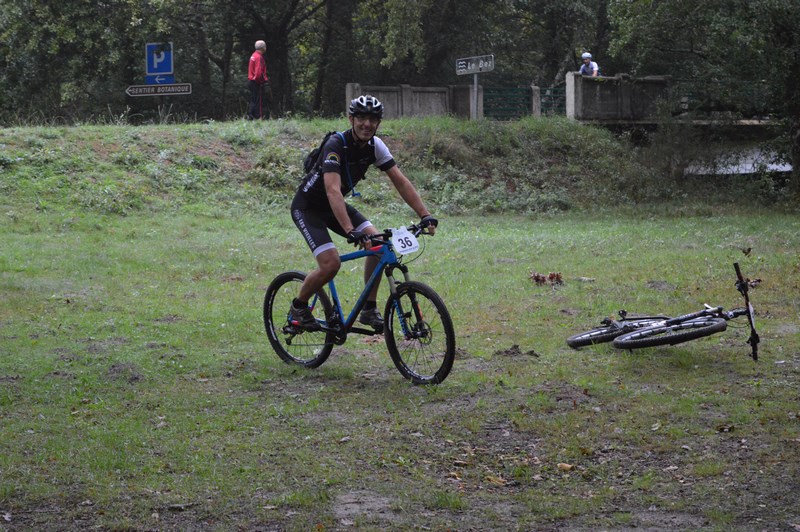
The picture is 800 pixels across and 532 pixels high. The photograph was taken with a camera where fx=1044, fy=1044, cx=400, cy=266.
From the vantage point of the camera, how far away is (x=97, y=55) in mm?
29672

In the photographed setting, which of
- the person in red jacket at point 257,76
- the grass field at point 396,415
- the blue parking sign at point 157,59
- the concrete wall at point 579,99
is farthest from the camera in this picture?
the concrete wall at point 579,99

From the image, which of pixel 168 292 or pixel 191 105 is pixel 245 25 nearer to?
pixel 191 105

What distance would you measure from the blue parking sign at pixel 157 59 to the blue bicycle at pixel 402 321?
58.4 ft

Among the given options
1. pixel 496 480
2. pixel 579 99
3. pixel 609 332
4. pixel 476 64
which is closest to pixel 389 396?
pixel 496 480

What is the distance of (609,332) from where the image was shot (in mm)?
9008

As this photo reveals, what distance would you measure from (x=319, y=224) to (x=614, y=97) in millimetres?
24053

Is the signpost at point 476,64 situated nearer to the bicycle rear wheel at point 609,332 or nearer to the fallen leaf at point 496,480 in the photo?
the bicycle rear wheel at point 609,332

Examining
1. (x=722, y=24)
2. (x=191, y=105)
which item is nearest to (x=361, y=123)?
(x=722, y=24)

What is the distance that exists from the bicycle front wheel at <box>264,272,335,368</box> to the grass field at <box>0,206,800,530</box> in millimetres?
197

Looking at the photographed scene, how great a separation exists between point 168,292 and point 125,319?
1.80m

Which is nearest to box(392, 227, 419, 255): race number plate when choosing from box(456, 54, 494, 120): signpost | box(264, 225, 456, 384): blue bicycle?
box(264, 225, 456, 384): blue bicycle

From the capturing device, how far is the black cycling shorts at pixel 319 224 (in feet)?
26.9

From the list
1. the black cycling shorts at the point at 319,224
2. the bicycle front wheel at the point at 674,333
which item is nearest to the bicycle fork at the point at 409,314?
the black cycling shorts at the point at 319,224

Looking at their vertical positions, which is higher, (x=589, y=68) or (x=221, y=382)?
(x=589, y=68)
